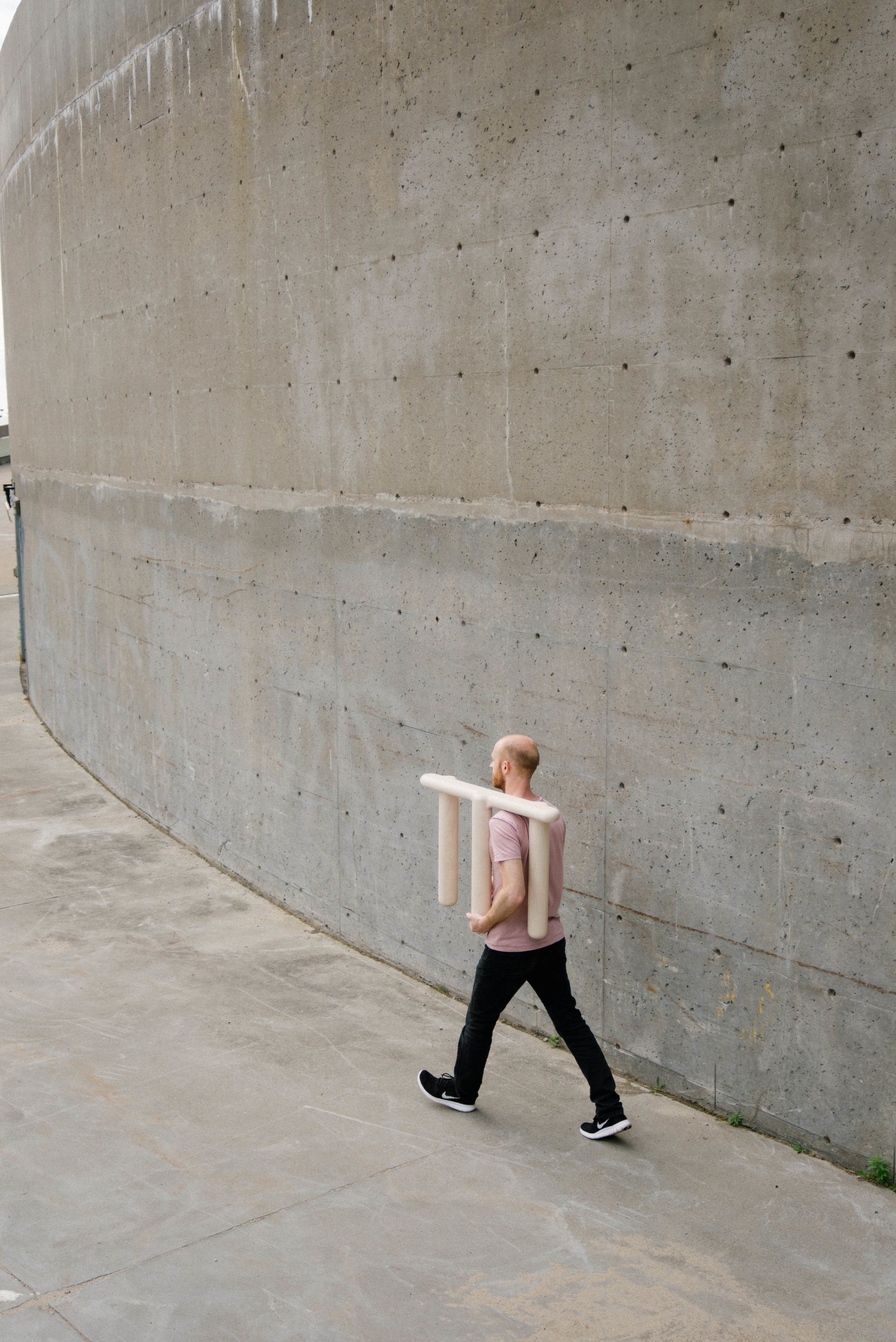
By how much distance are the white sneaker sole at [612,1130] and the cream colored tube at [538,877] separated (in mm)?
864

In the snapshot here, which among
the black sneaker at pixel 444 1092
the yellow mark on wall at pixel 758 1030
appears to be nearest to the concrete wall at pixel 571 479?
the yellow mark on wall at pixel 758 1030

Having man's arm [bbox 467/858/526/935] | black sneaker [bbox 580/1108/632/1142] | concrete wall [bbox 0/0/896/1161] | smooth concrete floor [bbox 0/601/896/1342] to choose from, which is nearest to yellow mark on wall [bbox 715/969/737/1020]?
concrete wall [bbox 0/0/896/1161]

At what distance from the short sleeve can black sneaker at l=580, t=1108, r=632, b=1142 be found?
45.1 inches

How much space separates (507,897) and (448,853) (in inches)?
17.4

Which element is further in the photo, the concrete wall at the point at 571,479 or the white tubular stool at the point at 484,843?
the white tubular stool at the point at 484,843

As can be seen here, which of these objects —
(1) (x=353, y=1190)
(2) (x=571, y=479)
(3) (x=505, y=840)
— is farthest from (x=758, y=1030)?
(2) (x=571, y=479)

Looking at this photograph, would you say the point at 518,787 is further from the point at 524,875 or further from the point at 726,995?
the point at 726,995

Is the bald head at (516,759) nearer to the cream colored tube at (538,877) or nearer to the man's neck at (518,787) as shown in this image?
the man's neck at (518,787)

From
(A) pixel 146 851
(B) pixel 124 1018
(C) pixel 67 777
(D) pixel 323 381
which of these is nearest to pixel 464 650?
(D) pixel 323 381

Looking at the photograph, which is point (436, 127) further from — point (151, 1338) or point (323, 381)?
point (151, 1338)

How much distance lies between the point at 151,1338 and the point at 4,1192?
122cm

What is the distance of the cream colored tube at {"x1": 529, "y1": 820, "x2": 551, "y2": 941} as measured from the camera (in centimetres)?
516

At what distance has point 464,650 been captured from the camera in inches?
264

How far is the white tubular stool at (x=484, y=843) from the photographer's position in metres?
→ 5.16
